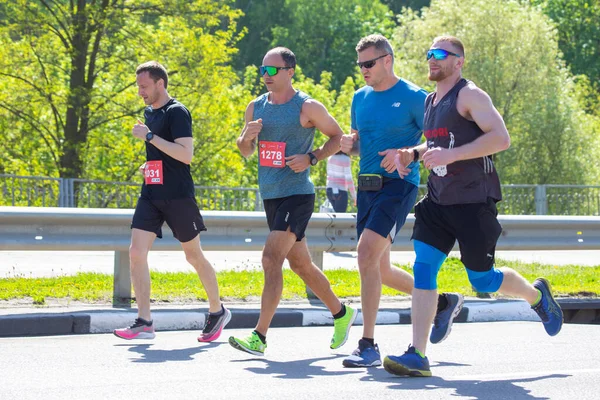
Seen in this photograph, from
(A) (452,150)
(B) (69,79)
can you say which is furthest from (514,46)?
(A) (452,150)

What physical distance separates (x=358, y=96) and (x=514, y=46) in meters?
30.7

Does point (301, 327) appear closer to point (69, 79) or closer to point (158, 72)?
point (158, 72)

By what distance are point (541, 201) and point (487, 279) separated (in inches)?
743

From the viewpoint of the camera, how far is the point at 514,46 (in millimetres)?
37219

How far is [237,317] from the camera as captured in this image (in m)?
9.16

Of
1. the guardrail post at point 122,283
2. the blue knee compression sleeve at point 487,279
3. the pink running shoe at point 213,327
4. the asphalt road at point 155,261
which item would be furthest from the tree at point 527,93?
the blue knee compression sleeve at point 487,279

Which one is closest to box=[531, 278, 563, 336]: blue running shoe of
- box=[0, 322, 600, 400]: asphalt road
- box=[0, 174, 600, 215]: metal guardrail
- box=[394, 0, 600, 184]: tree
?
box=[0, 322, 600, 400]: asphalt road

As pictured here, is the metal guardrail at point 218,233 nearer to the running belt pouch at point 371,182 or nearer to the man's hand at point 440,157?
the running belt pouch at point 371,182

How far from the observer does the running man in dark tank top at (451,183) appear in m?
6.39

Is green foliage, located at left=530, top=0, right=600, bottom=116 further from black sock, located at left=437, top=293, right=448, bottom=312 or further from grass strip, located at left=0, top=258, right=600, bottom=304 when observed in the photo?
black sock, located at left=437, top=293, right=448, bottom=312

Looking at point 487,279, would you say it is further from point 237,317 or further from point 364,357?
point 237,317

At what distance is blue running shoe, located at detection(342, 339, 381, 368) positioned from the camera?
22.8 feet

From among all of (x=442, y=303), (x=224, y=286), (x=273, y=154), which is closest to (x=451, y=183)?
(x=442, y=303)

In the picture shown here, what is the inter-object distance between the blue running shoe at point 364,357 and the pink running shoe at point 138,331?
1.74 metres
